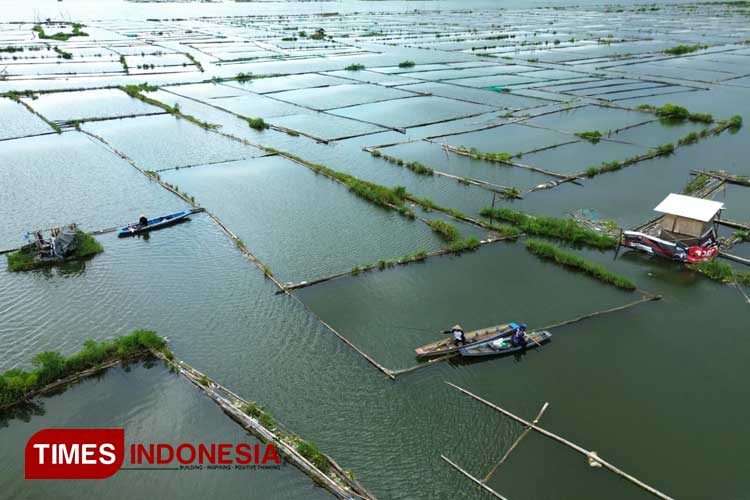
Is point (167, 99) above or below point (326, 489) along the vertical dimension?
above

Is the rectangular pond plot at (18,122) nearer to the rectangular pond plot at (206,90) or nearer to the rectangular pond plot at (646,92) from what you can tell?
the rectangular pond plot at (206,90)

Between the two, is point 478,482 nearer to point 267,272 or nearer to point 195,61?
point 267,272

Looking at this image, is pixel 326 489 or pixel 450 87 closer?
pixel 326 489

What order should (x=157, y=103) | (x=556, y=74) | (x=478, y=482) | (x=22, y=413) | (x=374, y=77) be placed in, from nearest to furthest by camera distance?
1. (x=478, y=482)
2. (x=22, y=413)
3. (x=157, y=103)
4. (x=374, y=77)
5. (x=556, y=74)

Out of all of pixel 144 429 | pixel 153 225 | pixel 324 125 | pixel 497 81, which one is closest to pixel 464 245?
pixel 144 429

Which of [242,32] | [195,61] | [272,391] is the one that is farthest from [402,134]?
[242,32]

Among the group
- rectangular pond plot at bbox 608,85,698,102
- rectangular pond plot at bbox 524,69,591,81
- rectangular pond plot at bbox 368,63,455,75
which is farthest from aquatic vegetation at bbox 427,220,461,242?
rectangular pond plot at bbox 368,63,455,75

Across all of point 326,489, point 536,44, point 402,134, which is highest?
point 536,44

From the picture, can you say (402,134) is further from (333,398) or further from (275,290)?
(333,398)
